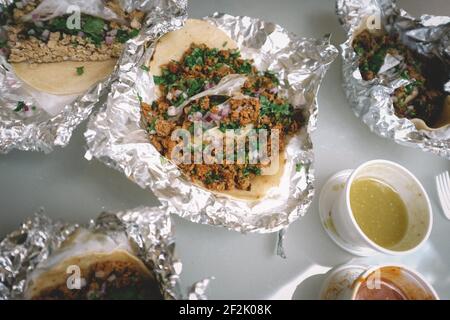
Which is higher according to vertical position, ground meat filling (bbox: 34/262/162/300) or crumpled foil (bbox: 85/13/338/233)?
crumpled foil (bbox: 85/13/338/233)

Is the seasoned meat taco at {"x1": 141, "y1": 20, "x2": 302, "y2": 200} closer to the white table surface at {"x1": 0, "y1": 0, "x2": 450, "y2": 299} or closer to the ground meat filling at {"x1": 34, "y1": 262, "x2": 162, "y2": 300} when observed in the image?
the white table surface at {"x1": 0, "y1": 0, "x2": 450, "y2": 299}

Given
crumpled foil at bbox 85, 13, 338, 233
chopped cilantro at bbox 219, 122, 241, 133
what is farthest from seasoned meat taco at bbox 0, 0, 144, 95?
chopped cilantro at bbox 219, 122, 241, 133

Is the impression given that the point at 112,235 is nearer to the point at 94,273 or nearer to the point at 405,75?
the point at 94,273

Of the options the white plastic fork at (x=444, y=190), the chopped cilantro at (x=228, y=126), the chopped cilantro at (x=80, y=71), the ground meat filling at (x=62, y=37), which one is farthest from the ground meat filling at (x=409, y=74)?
the chopped cilantro at (x=80, y=71)

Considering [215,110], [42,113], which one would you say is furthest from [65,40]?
[215,110]
